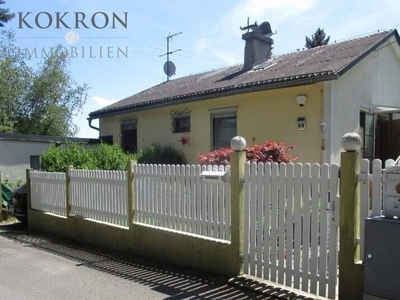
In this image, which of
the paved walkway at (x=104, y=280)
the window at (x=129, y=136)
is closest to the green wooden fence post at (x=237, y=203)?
the paved walkway at (x=104, y=280)

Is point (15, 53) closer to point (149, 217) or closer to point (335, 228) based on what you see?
point (149, 217)

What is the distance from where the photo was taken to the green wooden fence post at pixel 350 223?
351cm

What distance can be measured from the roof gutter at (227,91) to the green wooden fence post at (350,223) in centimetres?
445

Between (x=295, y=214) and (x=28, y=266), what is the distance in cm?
423

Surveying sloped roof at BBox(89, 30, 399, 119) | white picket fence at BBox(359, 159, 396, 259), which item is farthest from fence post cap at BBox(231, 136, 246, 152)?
sloped roof at BBox(89, 30, 399, 119)

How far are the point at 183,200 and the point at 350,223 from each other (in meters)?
2.47

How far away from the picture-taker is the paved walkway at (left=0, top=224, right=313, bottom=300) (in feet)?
13.5

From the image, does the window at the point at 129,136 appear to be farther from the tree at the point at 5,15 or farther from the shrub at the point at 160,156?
the tree at the point at 5,15

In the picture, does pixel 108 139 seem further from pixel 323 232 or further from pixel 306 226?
pixel 323 232

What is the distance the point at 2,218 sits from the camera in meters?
9.41

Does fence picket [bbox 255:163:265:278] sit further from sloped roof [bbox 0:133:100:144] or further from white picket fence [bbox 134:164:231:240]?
sloped roof [bbox 0:133:100:144]

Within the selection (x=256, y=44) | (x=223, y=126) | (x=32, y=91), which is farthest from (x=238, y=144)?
(x=32, y=91)

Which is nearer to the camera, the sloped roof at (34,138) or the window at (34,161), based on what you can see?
the sloped roof at (34,138)

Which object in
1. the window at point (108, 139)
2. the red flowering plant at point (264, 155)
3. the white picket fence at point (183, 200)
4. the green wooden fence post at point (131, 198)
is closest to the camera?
the white picket fence at point (183, 200)
